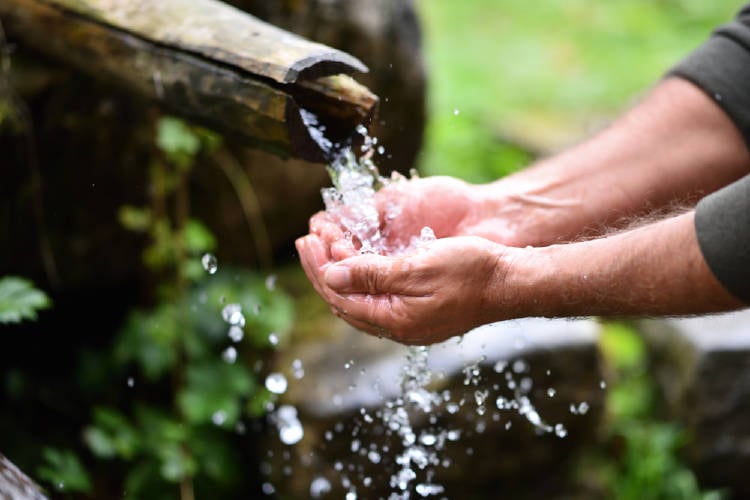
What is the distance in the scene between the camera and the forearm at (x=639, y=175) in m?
2.25

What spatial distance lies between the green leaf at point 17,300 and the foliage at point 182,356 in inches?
28.6

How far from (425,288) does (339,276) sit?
19cm

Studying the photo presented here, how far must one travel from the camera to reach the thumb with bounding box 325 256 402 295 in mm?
1739

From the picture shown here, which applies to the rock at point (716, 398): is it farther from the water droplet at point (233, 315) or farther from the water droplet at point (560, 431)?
the water droplet at point (233, 315)

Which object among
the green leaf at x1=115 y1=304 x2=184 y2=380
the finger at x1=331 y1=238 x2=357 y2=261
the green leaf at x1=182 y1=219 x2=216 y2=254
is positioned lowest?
the green leaf at x1=115 y1=304 x2=184 y2=380

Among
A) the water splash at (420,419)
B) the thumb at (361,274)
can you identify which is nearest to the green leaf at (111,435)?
the water splash at (420,419)

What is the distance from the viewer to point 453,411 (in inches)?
111

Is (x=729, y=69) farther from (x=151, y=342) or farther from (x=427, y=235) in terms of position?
(x=151, y=342)

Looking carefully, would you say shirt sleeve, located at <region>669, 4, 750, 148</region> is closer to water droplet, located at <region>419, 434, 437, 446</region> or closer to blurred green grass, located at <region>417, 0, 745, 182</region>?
water droplet, located at <region>419, 434, 437, 446</region>

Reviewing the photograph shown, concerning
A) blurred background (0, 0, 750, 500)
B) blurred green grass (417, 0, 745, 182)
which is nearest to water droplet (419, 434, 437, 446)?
blurred background (0, 0, 750, 500)

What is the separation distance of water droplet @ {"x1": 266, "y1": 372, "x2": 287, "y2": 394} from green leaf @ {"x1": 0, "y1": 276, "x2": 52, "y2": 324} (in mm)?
1031

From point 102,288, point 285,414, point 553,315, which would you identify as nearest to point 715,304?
point 553,315

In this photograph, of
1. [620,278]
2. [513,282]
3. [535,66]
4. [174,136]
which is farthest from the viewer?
[535,66]

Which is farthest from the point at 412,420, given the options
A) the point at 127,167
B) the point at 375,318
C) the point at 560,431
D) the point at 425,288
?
the point at 127,167
